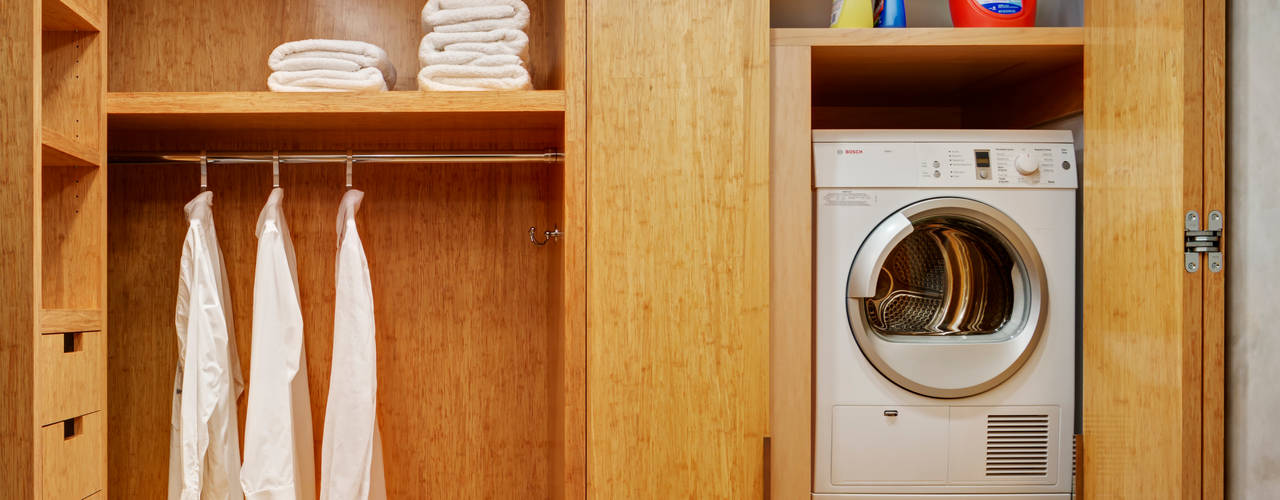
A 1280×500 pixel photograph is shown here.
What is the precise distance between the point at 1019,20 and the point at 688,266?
942 mm

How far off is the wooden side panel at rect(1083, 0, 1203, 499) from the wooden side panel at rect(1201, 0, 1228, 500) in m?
0.01

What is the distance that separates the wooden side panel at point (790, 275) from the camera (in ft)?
5.32

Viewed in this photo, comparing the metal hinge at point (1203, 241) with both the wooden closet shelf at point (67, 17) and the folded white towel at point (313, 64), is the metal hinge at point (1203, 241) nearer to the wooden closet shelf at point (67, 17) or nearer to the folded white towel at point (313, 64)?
the folded white towel at point (313, 64)

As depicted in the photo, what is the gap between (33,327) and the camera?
137 cm

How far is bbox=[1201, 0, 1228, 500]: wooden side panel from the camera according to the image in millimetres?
1320

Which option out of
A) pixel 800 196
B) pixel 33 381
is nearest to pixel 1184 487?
pixel 800 196

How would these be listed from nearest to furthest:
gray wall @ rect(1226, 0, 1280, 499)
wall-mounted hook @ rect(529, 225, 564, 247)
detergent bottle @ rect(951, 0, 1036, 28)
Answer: gray wall @ rect(1226, 0, 1280, 499), detergent bottle @ rect(951, 0, 1036, 28), wall-mounted hook @ rect(529, 225, 564, 247)

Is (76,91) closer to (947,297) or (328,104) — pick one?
(328,104)

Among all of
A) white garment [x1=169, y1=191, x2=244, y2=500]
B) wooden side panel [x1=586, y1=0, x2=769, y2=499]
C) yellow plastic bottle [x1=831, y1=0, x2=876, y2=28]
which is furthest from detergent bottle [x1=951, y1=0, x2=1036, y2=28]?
white garment [x1=169, y1=191, x2=244, y2=500]

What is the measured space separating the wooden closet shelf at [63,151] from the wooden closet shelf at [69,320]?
11.4 inches

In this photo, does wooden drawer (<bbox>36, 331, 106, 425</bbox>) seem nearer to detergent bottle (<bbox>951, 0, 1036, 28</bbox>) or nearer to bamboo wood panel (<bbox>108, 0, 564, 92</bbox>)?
bamboo wood panel (<bbox>108, 0, 564, 92</bbox>)

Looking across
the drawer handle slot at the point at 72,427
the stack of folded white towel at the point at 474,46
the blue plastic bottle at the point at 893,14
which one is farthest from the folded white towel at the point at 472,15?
Result: the drawer handle slot at the point at 72,427

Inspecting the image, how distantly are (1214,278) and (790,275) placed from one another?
2.37ft

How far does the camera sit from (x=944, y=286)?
71.6 inches
